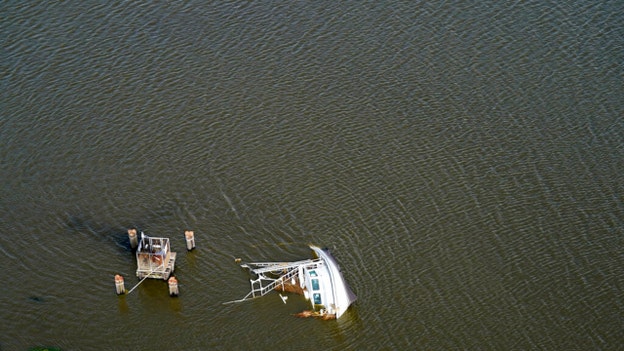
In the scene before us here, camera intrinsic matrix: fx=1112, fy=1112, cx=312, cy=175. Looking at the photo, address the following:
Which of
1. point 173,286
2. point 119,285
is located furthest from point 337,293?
point 119,285

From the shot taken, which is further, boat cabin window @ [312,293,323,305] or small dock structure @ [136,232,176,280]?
small dock structure @ [136,232,176,280]

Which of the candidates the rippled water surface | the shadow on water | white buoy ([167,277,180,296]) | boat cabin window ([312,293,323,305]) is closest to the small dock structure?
the rippled water surface

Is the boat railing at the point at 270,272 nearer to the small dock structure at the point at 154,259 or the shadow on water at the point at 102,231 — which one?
the small dock structure at the point at 154,259

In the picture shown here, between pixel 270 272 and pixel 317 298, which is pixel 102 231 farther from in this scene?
pixel 317 298

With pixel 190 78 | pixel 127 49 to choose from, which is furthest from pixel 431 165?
pixel 127 49

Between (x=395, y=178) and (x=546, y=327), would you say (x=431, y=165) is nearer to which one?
(x=395, y=178)

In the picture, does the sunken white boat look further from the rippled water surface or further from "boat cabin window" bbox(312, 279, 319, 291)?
the rippled water surface
